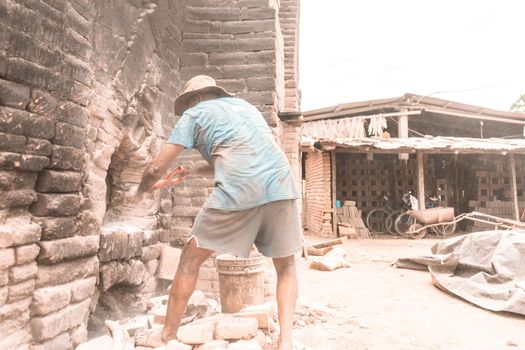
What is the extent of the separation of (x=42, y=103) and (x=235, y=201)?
1295 mm

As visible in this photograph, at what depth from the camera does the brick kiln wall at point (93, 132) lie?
2.05 m

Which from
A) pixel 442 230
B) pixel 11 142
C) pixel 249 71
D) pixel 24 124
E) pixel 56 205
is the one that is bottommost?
pixel 442 230

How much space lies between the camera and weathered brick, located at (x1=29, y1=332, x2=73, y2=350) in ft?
7.12

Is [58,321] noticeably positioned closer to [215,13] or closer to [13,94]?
[13,94]

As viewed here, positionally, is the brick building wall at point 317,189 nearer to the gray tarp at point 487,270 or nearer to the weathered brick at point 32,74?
the gray tarp at point 487,270

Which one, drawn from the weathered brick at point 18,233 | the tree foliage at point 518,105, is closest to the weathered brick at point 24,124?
the weathered brick at point 18,233

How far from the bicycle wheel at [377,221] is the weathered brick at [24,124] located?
11.5 metres

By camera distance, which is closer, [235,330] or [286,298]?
[286,298]

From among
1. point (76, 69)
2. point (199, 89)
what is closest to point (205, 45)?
point (199, 89)

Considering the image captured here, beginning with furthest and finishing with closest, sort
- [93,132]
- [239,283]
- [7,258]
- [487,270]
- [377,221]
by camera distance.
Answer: [377,221]
[487,270]
[239,283]
[93,132]
[7,258]

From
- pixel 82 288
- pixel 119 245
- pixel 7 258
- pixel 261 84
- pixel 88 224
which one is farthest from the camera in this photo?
pixel 261 84

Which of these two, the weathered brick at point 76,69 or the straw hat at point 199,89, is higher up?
the weathered brick at point 76,69

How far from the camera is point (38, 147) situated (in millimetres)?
2176

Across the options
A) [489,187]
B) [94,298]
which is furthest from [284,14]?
[489,187]
